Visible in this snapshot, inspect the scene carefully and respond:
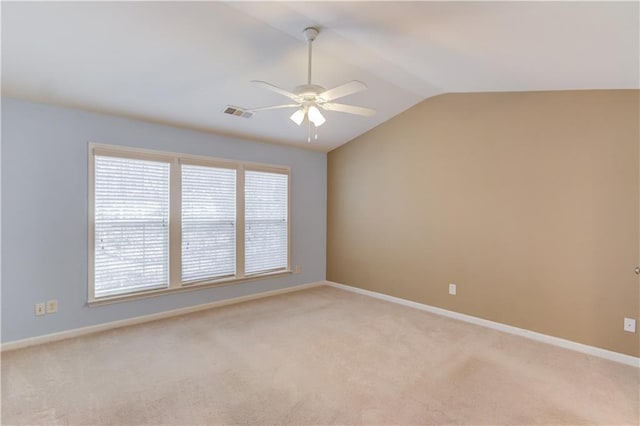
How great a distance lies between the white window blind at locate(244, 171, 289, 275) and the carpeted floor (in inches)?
51.9

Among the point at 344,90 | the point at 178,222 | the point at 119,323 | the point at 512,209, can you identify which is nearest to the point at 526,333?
the point at 512,209

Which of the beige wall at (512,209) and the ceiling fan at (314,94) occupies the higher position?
the ceiling fan at (314,94)

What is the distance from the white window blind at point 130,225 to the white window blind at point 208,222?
0.25 meters

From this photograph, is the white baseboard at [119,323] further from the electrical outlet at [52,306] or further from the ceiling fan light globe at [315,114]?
the ceiling fan light globe at [315,114]

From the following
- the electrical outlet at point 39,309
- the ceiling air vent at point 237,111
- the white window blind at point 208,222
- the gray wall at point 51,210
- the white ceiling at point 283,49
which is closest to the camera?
the white ceiling at point 283,49

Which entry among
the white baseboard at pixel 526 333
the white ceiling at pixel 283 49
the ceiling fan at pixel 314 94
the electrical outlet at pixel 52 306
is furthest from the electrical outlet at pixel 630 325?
the electrical outlet at pixel 52 306

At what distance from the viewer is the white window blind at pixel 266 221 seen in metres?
4.88

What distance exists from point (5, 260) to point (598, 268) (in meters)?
5.62

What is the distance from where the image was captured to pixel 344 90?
2.35 meters

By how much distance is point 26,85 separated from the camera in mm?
2908

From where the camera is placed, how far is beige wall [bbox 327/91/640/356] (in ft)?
9.91

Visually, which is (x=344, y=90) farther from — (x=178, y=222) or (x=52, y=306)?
(x=52, y=306)

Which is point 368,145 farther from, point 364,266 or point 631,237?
point 631,237

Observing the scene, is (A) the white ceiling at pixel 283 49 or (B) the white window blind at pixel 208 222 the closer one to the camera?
(A) the white ceiling at pixel 283 49
